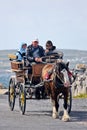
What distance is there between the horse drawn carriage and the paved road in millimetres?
402

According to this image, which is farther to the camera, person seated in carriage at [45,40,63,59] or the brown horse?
person seated in carriage at [45,40,63,59]

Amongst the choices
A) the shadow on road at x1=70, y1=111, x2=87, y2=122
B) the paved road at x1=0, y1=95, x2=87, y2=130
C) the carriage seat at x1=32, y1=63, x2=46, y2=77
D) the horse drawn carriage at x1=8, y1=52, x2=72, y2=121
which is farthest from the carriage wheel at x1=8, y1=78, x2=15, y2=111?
the shadow on road at x1=70, y1=111, x2=87, y2=122

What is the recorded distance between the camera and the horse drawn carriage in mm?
18828

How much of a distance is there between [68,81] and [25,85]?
2156mm

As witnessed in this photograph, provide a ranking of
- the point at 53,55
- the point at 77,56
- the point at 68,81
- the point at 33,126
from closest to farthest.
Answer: the point at 33,126
the point at 68,81
the point at 53,55
the point at 77,56

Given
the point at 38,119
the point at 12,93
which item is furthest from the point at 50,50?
the point at 38,119

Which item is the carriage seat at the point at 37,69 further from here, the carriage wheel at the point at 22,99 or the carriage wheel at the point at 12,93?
the carriage wheel at the point at 12,93

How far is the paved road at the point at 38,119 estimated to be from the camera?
1686 centimetres

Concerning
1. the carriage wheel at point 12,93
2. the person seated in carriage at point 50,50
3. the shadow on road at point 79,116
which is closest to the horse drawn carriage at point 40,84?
the carriage wheel at point 12,93

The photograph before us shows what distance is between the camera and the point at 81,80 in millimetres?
33875

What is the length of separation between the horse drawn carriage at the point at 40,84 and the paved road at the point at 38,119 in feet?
1.32

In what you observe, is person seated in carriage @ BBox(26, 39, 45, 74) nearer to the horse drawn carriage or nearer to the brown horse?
the horse drawn carriage

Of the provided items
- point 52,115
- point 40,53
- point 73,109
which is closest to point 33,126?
point 52,115

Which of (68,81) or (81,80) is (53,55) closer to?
(68,81)
